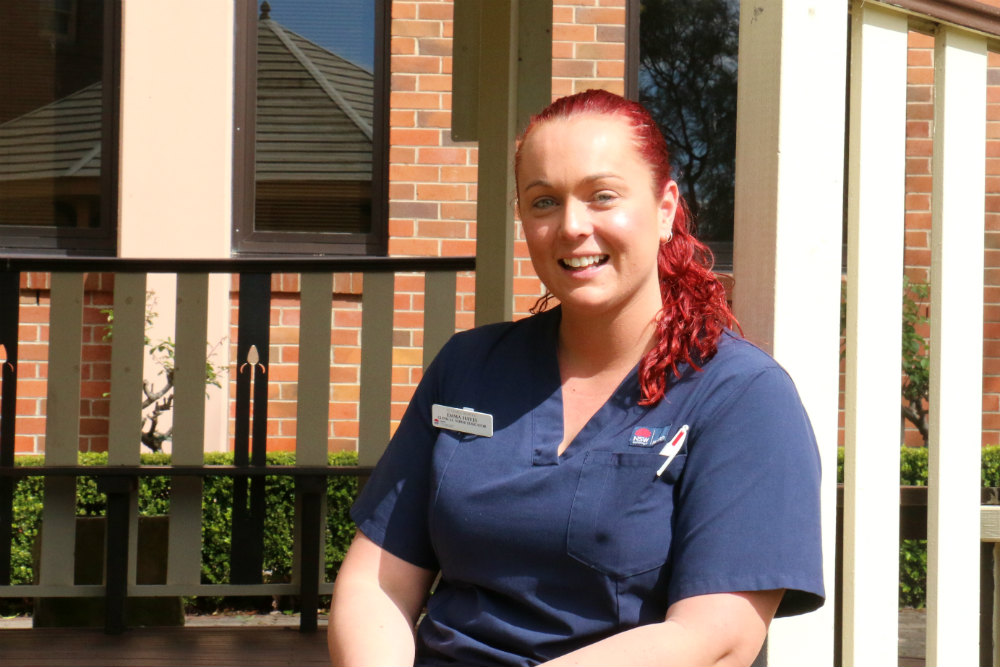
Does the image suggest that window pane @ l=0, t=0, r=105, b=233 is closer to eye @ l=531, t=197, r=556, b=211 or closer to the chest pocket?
eye @ l=531, t=197, r=556, b=211

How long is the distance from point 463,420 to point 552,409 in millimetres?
142

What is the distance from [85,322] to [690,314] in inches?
162

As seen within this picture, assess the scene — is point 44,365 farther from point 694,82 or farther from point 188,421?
point 694,82

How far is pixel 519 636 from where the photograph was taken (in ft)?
5.11

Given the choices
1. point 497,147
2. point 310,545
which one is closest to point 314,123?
point 310,545

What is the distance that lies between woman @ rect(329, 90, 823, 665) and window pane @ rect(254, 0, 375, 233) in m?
3.91

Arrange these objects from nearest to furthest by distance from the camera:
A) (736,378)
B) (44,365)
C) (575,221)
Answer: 1. (736,378)
2. (575,221)
3. (44,365)

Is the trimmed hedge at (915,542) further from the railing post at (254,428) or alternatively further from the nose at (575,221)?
the nose at (575,221)

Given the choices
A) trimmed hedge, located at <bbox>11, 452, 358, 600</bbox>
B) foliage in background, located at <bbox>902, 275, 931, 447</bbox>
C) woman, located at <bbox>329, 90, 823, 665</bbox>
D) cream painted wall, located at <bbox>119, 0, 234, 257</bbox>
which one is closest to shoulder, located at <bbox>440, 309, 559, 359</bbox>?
woman, located at <bbox>329, 90, 823, 665</bbox>

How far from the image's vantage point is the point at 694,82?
561 centimetres

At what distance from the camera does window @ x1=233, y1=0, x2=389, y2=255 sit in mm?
5562

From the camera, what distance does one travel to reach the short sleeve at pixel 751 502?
1.42 meters

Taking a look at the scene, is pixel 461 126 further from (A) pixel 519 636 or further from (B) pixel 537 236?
(A) pixel 519 636

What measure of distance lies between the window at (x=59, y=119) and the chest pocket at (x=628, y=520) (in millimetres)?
4550
